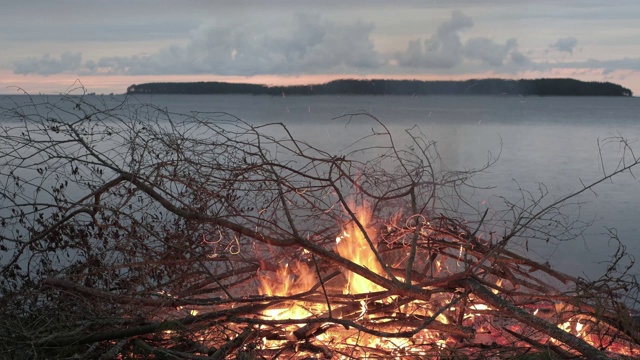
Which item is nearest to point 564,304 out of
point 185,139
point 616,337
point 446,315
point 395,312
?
point 616,337

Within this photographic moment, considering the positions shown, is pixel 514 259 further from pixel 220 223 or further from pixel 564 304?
pixel 220 223

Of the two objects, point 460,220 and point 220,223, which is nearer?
point 220,223

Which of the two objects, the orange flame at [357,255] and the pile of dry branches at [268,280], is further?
the orange flame at [357,255]

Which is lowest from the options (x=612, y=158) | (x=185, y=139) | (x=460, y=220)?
(x=612, y=158)

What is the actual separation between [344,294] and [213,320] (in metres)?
0.74

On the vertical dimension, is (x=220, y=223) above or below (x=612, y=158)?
above

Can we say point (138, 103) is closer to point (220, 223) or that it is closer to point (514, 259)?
point (220, 223)

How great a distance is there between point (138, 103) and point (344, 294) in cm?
189

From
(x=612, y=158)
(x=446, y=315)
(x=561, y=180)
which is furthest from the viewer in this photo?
(x=612, y=158)

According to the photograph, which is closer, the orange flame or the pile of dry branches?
the pile of dry branches

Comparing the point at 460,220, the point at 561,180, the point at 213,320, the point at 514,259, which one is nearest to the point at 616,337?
the point at 514,259

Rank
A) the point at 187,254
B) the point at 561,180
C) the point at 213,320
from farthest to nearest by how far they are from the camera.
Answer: the point at 561,180, the point at 187,254, the point at 213,320

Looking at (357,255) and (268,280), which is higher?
(357,255)

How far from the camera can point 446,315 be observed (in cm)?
424
